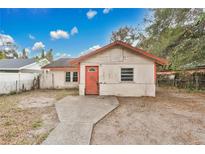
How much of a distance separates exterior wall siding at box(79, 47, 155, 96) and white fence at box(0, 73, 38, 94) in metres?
5.24

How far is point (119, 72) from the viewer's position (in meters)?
9.06

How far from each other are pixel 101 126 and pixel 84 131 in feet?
2.11

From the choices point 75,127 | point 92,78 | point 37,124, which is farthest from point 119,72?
point 37,124

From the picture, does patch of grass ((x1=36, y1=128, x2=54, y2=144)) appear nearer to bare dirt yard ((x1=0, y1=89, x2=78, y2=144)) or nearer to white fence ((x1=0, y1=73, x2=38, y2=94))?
bare dirt yard ((x1=0, y1=89, x2=78, y2=144))

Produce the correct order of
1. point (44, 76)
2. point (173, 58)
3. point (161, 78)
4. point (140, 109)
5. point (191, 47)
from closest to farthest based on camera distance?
point (140, 109)
point (191, 47)
point (173, 58)
point (44, 76)
point (161, 78)

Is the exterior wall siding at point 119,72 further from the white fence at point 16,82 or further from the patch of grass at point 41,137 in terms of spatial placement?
the patch of grass at point 41,137

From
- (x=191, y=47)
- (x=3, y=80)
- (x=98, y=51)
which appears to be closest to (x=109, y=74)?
(x=98, y=51)

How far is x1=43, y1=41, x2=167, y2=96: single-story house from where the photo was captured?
29.1 feet

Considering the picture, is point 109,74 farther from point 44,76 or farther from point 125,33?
point 125,33

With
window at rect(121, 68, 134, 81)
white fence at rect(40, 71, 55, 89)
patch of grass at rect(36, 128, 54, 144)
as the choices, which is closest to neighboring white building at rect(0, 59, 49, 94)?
white fence at rect(40, 71, 55, 89)

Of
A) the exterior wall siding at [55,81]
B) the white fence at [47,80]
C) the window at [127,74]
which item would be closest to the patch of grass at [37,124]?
the window at [127,74]

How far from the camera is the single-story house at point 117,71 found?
8867 mm

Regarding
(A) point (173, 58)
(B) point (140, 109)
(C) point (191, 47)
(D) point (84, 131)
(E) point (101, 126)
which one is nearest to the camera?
(D) point (84, 131)

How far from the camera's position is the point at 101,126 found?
4.25m
